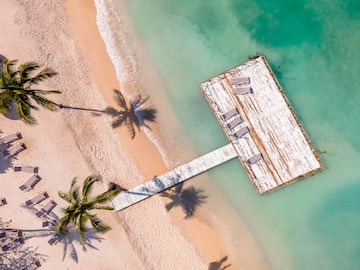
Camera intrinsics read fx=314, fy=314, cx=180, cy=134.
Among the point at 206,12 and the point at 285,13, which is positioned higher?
the point at 206,12

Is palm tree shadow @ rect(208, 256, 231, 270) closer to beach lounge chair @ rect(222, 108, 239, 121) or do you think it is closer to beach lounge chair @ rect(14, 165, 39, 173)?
beach lounge chair @ rect(222, 108, 239, 121)

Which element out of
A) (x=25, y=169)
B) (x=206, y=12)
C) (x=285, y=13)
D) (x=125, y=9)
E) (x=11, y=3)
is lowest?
(x=25, y=169)

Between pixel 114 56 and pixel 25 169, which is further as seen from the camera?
pixel 114 56

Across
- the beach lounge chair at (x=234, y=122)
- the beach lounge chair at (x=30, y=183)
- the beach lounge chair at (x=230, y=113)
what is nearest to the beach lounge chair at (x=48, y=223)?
the beach lounge chair at (x=30, y=183)

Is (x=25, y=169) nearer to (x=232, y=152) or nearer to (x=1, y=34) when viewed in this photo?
(x=1, y=34)

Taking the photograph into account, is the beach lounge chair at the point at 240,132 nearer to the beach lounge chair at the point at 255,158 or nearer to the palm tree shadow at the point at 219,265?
the beach lounge chair at the point at 255,158

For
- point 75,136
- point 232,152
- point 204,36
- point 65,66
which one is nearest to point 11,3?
point 65,66

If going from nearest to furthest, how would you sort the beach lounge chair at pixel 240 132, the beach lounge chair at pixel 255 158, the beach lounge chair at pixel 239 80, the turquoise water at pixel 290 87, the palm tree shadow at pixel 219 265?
the beach lounge chair at pixel 255 158
the beach lounge chair at pixel 240 132
the palm tree shadow at pixel 219 265
the beach lounge chair at pixel 239 80
the turquoise water at pixel 290 87
